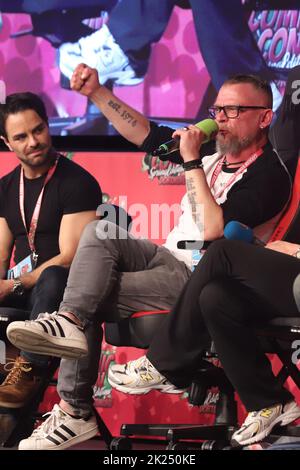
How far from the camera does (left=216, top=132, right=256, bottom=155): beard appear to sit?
348 cm

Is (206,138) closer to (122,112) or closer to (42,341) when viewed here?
(122,112)

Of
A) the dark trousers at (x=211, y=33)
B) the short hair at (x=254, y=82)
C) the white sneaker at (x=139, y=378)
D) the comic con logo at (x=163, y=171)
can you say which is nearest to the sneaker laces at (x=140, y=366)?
the white sneaker at (x=139, y=378)

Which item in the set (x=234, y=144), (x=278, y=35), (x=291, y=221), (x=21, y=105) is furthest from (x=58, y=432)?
(x=278, y=35)

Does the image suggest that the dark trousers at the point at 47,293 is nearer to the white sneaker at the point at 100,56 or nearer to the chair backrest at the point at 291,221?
the chair backrest at the point at 291,221

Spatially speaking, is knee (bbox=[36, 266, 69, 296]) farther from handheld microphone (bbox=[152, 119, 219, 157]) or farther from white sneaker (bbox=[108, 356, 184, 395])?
handheld microphone (bbox=[152, 119, 219, 157])

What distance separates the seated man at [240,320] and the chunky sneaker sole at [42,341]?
0.85ft

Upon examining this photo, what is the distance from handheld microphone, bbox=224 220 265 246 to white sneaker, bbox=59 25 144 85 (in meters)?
1.39

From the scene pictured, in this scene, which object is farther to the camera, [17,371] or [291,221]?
[17,371]

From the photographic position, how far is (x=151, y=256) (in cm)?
341

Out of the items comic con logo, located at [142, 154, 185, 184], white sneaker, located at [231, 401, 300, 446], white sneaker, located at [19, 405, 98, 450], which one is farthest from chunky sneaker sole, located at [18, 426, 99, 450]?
comic con logo, located at [142, 154, 185, 184]

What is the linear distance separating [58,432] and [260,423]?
77cm

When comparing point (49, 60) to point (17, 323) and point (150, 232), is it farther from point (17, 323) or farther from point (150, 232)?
point (17, 323)

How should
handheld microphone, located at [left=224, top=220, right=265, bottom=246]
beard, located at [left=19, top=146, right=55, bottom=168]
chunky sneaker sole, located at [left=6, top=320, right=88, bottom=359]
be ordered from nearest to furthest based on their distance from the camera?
chunky sneaker sole, located at [left=6, top=320, right=88, bottom=359] < handheld microphone, located at [left=224, top=220, right=265, bottom=246] < beard, located at [left=19, top=146, right=55, bottom=168]

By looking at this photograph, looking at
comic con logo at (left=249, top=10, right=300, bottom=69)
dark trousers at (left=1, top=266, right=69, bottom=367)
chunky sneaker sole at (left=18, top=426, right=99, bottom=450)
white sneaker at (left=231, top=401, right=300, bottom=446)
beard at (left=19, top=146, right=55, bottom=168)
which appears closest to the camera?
white sneaker at (left=231, top=401, right=300, bottom=446)
